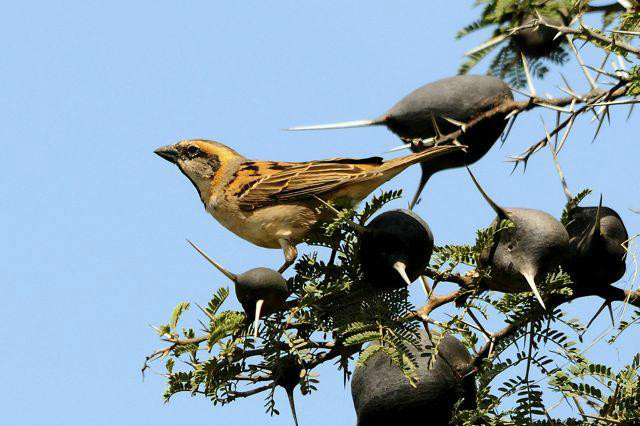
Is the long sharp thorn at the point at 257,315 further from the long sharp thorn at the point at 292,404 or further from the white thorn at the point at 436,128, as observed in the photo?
the white thorn at the point at 436,128

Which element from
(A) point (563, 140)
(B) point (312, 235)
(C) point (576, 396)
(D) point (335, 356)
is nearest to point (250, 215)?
(B) point (312, 235)

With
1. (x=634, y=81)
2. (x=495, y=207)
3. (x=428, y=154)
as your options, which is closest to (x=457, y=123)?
(x=428, y=154)

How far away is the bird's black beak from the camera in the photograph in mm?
8281

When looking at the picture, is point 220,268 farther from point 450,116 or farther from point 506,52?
point 506,52

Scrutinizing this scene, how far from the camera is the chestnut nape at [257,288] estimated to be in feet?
16.1

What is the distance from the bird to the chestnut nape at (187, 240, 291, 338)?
123 cm

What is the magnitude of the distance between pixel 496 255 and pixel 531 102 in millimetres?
1138

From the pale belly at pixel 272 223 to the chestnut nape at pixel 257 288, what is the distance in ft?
4.56

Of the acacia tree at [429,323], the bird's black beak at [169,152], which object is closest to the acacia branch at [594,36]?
the acacia tree at [429,323]

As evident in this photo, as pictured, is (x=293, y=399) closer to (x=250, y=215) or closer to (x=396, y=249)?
(x=396, y=249)

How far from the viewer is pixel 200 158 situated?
27.0 feet

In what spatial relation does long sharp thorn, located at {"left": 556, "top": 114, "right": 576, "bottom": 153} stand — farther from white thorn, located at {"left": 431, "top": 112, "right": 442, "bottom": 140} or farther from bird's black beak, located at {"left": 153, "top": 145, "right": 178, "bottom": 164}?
bird's black beak, located at {"left": 153, "top": 145, "right": 178, "bottom": 164}

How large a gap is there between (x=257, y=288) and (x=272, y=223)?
193 cm

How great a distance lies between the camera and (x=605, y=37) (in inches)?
222
